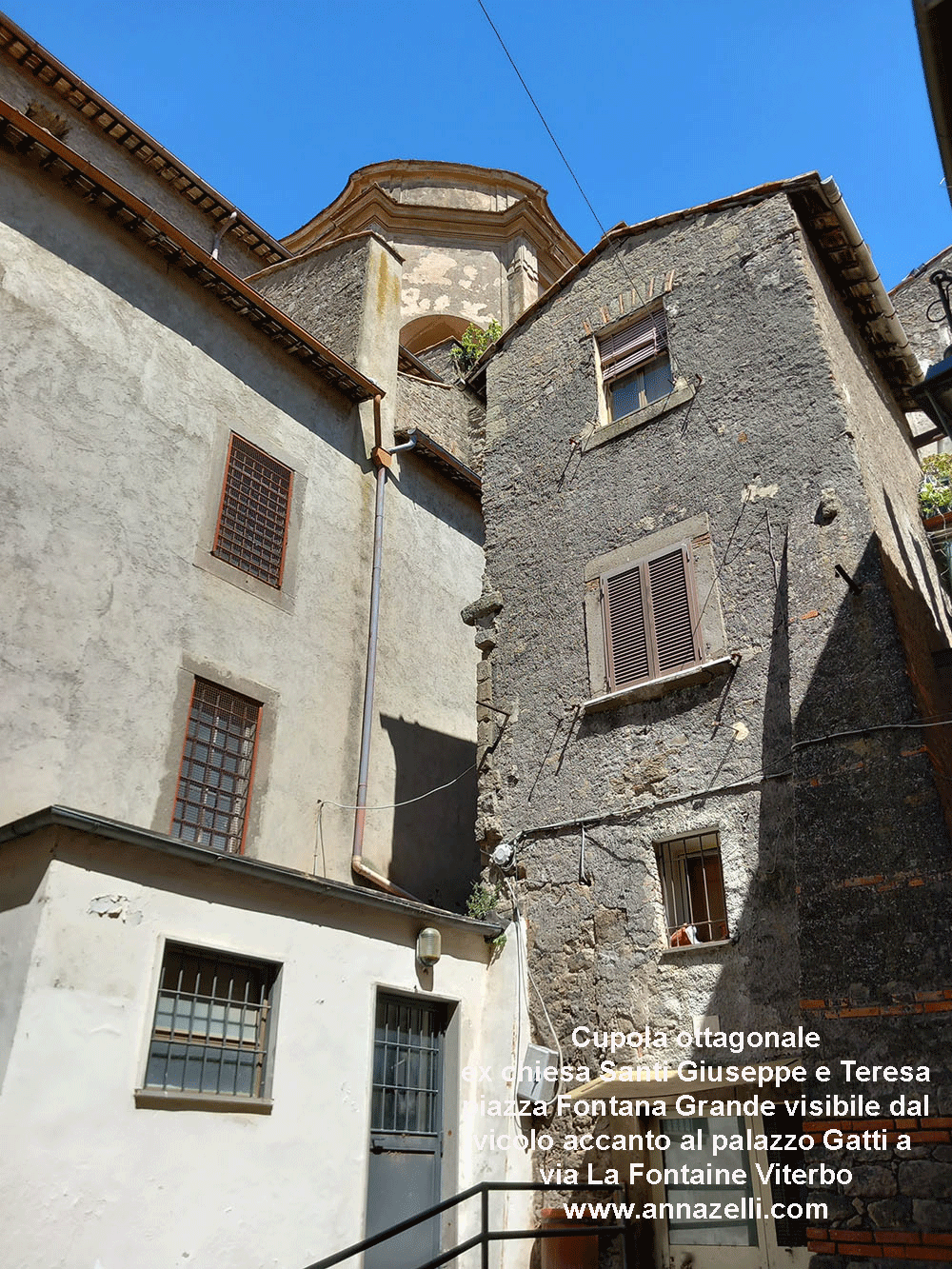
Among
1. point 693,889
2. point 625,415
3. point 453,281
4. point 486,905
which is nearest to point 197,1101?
point 486,905

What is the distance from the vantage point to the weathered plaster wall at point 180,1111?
586 centimetres

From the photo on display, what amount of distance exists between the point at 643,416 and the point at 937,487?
3465 mm

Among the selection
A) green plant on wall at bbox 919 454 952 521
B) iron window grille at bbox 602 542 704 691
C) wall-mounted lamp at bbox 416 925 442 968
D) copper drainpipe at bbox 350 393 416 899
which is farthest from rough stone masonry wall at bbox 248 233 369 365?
wall-mounted lamp at bbox 416 925 442 968

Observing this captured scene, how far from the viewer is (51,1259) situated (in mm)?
5660

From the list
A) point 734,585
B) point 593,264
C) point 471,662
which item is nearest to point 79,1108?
point 734,585

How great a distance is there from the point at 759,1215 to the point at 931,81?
7.16 metres

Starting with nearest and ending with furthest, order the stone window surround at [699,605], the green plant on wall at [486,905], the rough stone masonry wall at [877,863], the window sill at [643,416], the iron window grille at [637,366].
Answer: the rough stone masonry wall at [877,863], the stone window surround at [699,605], the green plant on wall at [486,905], the window sill at [643,416], the iron window grille at [637,366]

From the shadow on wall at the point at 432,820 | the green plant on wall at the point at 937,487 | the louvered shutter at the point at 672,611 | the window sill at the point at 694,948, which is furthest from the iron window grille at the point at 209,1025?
the green plant on wall at the point at 937,487

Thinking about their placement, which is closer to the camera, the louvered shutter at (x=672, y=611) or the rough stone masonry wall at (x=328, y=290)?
the louvered shutter at (x=672, y=611)

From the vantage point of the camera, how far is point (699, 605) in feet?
29.5

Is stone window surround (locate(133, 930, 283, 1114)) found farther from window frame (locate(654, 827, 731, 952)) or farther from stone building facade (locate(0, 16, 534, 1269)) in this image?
window frame (locate(654, 827, 731, 952))

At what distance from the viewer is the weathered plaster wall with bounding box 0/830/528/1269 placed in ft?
19.2

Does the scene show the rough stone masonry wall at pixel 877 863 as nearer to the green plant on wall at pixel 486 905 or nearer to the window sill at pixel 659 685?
the window sill at pixel 659 685

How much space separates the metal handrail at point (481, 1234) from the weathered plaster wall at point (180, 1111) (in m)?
0.63
